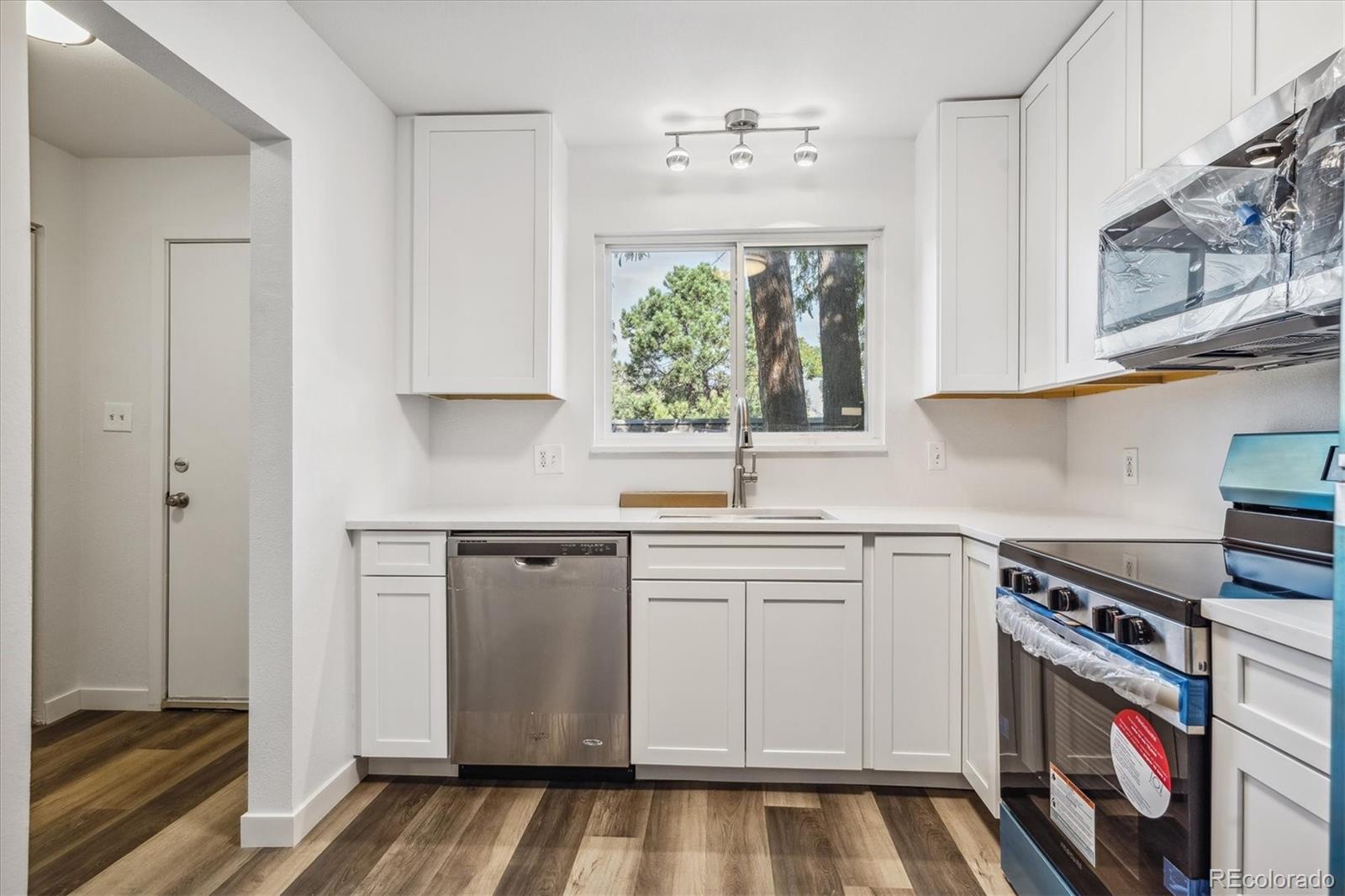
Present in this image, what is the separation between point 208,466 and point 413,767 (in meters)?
1.63

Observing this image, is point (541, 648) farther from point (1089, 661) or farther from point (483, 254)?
point (1089, 661)

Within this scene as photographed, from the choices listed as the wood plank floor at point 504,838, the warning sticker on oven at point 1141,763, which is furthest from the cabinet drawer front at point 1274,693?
the wood plank floor at point 504,838

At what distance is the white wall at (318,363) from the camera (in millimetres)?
1968

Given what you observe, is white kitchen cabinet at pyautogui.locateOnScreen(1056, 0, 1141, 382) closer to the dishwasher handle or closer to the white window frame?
the white window frame

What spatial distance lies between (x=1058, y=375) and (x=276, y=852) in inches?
107

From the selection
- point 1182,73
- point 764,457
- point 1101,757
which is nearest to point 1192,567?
point 1101,757

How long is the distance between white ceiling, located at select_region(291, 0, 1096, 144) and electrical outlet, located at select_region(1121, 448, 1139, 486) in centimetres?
132

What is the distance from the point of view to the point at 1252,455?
5.56 feet

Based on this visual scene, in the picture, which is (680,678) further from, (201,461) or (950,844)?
(201,461)

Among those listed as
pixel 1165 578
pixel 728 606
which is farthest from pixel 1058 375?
pixel 728 606

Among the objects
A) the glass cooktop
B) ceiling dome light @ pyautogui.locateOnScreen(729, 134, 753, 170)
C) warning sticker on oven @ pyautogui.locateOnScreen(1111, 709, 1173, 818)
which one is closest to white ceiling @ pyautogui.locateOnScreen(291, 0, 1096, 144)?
ceiling dome light @ pyautogui.locateOnScreen(729, 134, 753, 170)

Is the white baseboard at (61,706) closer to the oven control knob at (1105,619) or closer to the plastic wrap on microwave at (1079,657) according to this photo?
the plastic wrap on microwave at (1079,657)

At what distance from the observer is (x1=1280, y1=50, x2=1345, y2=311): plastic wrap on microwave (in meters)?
1.09

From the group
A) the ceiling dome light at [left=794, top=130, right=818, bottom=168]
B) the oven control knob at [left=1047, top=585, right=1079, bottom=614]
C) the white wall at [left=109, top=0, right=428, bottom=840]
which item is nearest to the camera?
the oven control knob at [left=1047, top=585, right=1079, bottom=614]
